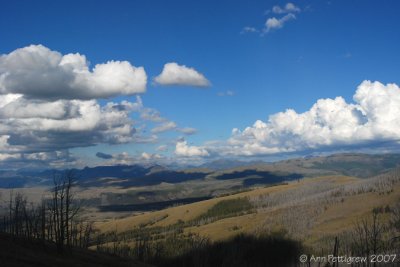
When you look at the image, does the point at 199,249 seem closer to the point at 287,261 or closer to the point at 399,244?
the point at 287,261

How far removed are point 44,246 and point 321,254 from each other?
5053 inches

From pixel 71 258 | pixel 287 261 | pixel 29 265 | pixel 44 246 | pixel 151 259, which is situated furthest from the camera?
pixel 287 261

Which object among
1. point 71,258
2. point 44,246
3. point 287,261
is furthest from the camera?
point 287,261

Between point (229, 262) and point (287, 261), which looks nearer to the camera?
point (229, 262)

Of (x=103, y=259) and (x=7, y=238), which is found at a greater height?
(x=7, y=238)

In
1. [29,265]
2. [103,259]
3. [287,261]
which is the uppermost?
[29,265]

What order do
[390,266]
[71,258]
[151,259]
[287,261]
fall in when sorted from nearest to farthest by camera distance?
1. [71,258]
2. [390,266]
3. [151,259]
4. [287,261]

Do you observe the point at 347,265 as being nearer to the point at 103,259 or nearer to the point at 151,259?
the point at 151,259

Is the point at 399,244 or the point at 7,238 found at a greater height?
the point at 7,238

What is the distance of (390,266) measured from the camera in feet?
426

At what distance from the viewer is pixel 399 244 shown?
16375cm

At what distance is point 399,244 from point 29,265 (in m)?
141

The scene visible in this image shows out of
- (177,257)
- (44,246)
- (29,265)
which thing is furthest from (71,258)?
(177,257)

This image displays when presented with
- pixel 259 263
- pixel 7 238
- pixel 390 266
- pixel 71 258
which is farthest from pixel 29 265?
pixel 259 263
